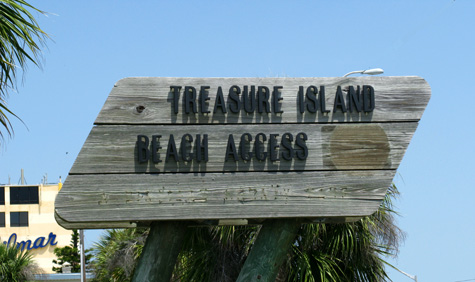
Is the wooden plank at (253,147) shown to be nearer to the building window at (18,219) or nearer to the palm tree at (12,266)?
the palm tree at (12,266)

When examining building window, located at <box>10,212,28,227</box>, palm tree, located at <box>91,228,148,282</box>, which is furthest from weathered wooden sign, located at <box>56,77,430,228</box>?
building window, located at <box>10,212,28,227</box>

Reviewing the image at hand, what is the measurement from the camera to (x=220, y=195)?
5.75m

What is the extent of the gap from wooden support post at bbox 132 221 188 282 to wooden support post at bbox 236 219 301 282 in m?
0.57

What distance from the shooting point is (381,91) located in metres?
6.05

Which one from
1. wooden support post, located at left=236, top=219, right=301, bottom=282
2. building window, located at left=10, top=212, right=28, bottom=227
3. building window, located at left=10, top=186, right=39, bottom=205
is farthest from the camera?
building window, located at left=10, top=212, right=28, bottom=227

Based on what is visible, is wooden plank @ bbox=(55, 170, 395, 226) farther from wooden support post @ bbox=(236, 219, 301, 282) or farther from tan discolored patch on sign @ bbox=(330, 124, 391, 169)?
wooden support post @ bbox=(236, 219, 301, 282)

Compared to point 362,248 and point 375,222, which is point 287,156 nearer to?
point 362,248

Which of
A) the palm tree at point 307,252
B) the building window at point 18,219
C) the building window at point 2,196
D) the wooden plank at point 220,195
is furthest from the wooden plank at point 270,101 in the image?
the building window at point 18,219

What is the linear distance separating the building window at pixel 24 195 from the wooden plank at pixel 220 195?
7077 centimetres

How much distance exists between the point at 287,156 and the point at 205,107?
0.75m

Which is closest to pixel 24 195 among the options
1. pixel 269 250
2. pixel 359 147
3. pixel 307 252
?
pixel 307 252

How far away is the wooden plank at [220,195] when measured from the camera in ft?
18.4

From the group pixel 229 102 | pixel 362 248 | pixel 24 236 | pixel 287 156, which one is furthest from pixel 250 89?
pixel 24 236

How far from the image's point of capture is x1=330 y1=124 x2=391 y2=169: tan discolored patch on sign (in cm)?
594
